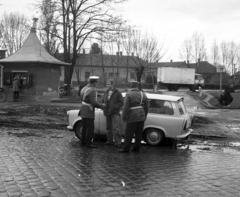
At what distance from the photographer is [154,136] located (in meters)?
9.55

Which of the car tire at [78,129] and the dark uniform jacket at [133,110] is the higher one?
the dark uniform jacket at [133,110]

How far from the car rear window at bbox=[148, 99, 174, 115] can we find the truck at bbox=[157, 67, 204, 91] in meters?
38.2

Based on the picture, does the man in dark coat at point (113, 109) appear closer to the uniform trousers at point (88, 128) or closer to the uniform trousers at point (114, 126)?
the uniform trousers at point (114, 126)

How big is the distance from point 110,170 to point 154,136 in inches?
123

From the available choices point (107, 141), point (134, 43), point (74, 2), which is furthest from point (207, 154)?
point (134, 43)

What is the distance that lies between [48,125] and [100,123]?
3.88 metres

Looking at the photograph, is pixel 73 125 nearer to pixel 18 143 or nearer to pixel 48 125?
pixel 18 143

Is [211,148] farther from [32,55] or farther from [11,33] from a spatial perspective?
[11,33]

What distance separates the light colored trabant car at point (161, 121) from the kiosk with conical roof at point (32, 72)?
16749 millimetres

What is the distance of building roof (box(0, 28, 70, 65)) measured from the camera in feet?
85.2

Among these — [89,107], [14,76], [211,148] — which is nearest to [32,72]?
[14,76]

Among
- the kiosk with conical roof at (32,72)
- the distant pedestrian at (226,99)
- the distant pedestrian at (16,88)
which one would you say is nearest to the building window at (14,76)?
the kiosk with conical roof at (32,72)

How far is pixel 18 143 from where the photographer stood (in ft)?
30.1

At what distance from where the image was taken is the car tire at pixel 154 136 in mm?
9516
